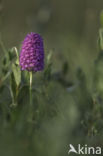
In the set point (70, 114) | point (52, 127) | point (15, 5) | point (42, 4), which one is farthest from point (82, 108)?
point (15, 5)

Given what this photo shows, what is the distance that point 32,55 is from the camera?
240cm

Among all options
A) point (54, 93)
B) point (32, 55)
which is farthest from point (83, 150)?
point (54, 93)

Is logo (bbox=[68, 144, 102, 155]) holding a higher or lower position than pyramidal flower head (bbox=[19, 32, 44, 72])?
lower

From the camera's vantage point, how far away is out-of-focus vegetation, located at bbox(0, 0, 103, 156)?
1243 mm

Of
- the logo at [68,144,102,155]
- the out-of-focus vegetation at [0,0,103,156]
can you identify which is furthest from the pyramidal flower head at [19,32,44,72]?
the logo at [68,144,102,155]

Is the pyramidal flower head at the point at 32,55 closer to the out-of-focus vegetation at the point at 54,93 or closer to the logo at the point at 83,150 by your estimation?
the out-of-focus vegetation at the point at 54,93

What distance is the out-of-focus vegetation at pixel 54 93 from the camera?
1.24 metres

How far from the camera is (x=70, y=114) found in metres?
1.68

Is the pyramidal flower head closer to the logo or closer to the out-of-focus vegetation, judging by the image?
the out-of-focus vegetation

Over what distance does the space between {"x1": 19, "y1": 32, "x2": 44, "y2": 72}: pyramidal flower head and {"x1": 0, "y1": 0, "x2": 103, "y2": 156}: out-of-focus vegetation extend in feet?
0.19

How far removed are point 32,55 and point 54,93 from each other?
1.10 ft

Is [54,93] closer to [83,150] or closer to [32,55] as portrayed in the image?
[32,55]

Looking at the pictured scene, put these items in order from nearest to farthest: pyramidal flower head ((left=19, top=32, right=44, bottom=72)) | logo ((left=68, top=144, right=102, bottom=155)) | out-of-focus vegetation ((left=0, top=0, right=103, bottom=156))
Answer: out-of-focus vegetation ((left=0, top=0, right=103, bottom=156))
logo ((left=68, top=144, right=102, bottom=155))
pyramidal flower head ((left=19, top=32, right=44, bottom=72))

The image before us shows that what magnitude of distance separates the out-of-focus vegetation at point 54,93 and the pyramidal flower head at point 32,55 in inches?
2.2
